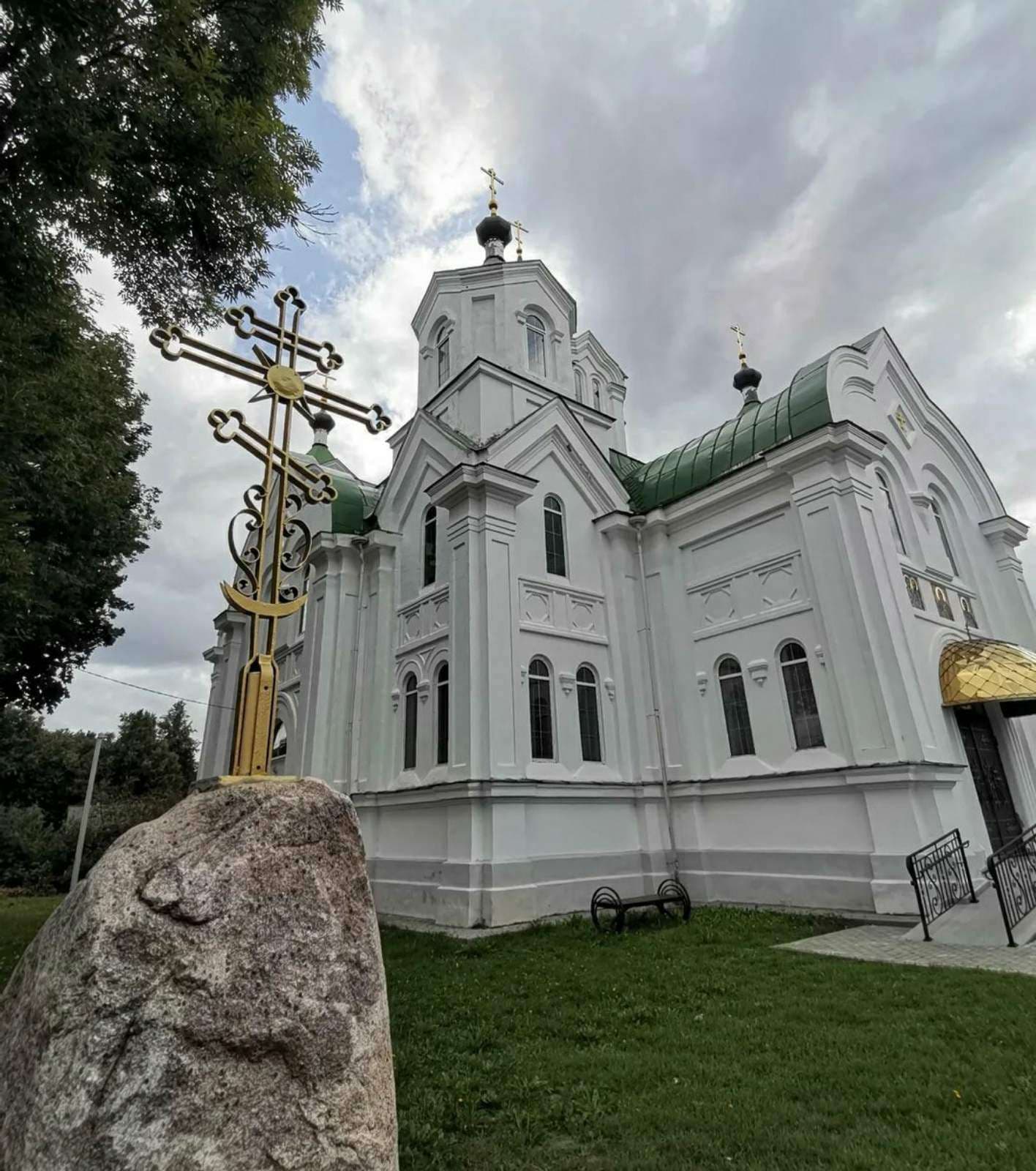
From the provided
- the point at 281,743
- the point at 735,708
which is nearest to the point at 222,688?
the point at 281,743

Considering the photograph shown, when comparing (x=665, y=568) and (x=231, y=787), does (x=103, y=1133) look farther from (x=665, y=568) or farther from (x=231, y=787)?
(x=665, y=568)

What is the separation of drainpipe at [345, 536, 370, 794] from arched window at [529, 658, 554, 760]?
451 centimetres

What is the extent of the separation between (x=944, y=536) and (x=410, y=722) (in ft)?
41.9

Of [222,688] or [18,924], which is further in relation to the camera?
[222,688]

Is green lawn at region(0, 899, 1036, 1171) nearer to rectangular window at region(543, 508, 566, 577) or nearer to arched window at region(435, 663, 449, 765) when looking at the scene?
arched window at region(435, 663, 449, 765)

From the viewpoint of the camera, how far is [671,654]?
14.1 metres

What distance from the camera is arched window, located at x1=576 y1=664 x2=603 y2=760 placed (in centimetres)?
1320

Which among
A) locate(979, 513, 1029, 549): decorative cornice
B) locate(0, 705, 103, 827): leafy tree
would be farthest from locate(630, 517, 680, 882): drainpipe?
locate(0, 705, 103, 827): leafy tree

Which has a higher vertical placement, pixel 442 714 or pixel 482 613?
A: pixel 482 613

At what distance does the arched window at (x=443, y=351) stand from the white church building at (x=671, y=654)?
1.26 metres

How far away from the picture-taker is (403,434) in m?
17.4

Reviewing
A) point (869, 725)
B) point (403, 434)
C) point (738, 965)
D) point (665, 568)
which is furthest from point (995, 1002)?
point (403, 434)

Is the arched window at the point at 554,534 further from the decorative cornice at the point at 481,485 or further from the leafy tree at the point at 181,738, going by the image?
the leafy tree at the point at 181,738

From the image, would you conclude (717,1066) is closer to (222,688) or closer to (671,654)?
(671,654)
